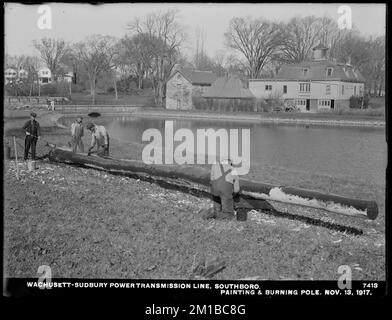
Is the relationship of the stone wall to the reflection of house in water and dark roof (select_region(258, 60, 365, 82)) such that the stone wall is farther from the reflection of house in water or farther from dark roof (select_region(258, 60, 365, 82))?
the reflection of house in water

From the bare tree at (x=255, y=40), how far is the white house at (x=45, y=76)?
8.09 ft

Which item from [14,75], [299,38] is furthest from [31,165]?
[299,38]

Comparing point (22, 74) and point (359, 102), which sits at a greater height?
point (22, 74)

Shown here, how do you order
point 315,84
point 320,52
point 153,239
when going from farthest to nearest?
point 315,84
point 320,52
point 153,239

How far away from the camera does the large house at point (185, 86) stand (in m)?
5.99

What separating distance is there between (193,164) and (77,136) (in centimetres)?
188

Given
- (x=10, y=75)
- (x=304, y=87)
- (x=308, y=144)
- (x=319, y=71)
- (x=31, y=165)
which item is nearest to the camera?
(x=10, y=75)

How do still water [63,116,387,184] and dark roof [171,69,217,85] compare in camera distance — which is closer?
still water [63,116,387,184]

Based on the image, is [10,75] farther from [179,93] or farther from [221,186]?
[221,186]

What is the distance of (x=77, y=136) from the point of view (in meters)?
6.07

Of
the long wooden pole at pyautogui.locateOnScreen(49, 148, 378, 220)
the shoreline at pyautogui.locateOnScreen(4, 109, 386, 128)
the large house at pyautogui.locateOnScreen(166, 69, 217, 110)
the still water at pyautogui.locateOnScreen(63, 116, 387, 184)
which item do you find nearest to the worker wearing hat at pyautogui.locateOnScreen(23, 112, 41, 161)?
the shoreline at pyautogui.locateOnScreen(4, 109, 386, 128)

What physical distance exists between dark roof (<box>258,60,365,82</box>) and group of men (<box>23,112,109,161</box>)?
2.71 m

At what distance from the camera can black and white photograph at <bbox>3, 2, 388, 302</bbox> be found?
444 cm

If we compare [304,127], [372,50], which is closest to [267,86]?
[304,127]
